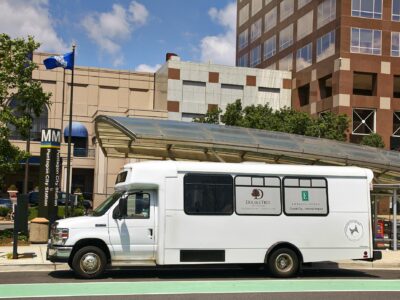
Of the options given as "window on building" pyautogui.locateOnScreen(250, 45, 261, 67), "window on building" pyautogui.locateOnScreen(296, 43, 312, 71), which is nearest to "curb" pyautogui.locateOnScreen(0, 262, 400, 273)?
"window on building" pyautogui.locateOnScreen(296, 43, 312, 71)

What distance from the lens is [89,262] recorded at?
1231 centimetres

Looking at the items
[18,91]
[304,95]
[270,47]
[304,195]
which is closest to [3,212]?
[18,91]

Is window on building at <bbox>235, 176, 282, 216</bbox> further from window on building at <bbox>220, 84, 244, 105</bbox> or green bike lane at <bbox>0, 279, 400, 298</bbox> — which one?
window on building at <bbox>220, 84, 244, 105</bbox>

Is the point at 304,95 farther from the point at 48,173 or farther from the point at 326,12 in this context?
the point at 48,173

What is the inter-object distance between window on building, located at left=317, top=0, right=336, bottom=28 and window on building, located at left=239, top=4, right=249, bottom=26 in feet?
69.0

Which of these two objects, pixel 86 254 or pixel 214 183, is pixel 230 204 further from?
pixel 86 254

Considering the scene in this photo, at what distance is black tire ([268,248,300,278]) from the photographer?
43.4 feet

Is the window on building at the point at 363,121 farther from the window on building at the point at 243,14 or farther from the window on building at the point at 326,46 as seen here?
the window on building at the point at 243,14

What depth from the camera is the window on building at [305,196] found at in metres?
13.6

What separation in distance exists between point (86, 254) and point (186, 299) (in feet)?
10.7

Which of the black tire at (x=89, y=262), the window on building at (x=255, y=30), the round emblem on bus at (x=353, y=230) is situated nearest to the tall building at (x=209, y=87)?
the window on building at (x=255, y=30)

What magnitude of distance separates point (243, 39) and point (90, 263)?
2697 inches

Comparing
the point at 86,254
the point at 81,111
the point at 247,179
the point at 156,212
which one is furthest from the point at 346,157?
the point at 81,111

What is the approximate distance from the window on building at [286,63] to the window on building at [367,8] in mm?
11438
